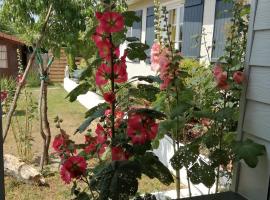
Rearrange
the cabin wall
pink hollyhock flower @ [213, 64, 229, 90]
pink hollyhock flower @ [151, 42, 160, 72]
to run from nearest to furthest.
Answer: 1. pink hollyhock flower @ [213, 64, 229, 90]
2. pink hollyhock flower @ [151, 42, 160, 72]
3. the cabin wall

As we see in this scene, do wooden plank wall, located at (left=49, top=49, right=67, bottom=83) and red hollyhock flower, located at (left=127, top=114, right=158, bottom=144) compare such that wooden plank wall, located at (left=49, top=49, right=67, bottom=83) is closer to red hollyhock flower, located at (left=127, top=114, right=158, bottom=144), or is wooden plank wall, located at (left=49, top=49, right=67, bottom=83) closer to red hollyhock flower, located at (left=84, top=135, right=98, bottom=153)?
red hollyhock flower, located at (left=84, top=135, right=98, bottom=153)

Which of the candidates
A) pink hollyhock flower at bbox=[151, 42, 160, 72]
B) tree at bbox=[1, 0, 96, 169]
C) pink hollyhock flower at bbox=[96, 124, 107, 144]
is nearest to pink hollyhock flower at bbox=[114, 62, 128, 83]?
pink hollyhock flower at bbox=[96, 124, 107, 144]

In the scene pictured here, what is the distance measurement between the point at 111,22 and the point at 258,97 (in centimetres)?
67

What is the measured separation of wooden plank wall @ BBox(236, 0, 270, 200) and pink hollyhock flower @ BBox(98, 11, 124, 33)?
57cm

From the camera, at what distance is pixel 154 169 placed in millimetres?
1332

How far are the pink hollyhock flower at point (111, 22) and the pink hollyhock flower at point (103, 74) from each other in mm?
151

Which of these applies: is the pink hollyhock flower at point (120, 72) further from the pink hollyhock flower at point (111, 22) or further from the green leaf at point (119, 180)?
the green leaf at point (119, 180)

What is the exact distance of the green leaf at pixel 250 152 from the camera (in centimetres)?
122

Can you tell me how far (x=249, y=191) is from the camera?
4.67 feet

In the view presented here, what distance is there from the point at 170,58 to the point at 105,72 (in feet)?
1.58

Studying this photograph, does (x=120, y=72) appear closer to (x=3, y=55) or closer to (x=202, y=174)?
(x=202, y=174)

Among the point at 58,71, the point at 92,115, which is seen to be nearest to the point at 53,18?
the point at 92,115

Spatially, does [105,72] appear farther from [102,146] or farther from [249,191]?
[249,191]

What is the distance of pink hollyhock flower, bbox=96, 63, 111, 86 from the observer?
1269 millimetres
